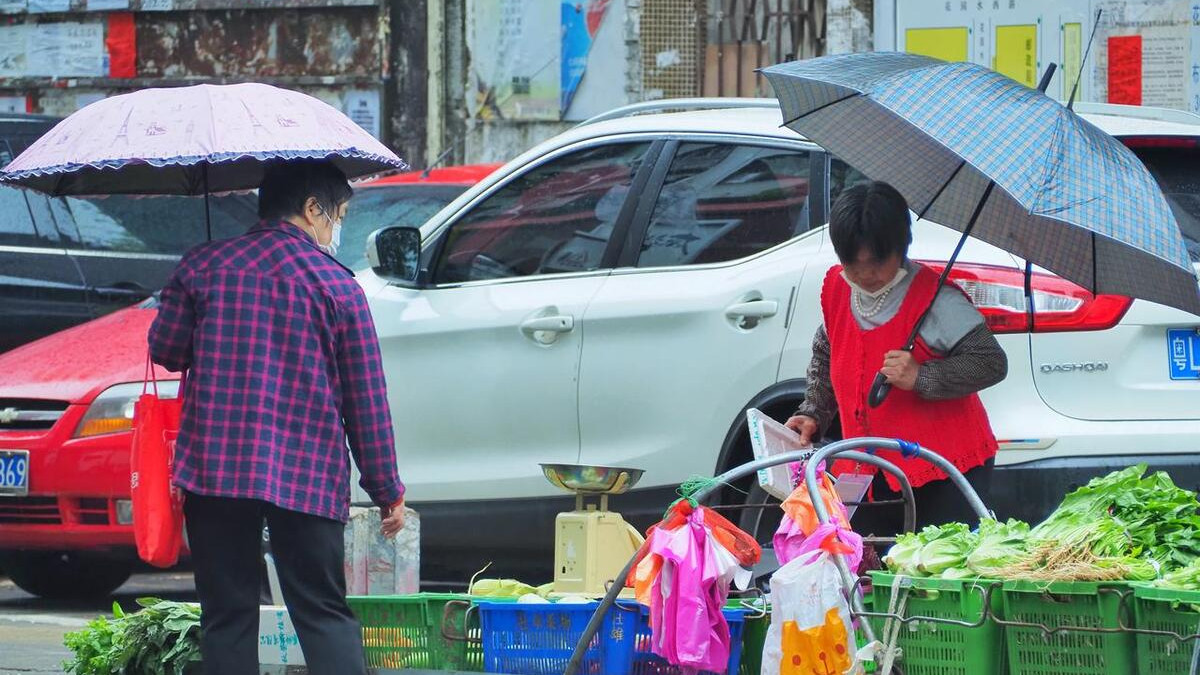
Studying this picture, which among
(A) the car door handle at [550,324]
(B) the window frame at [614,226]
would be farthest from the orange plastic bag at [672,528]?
(B) the window frame at [614,226]

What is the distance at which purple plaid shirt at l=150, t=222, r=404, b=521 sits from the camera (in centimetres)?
457

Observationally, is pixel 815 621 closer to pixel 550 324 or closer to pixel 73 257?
pixel 550 324

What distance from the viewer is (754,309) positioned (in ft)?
19.9

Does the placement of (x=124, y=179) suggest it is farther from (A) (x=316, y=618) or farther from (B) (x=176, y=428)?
(A) (x=316, y=618)

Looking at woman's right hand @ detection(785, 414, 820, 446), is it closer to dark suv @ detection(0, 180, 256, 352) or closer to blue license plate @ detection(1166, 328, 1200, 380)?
blue license plate @ detection(1166, 328, 1200, 380)

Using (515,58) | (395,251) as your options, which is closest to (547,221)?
(395,251)

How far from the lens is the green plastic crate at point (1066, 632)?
372 centimetres

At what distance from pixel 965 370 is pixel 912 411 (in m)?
0.23

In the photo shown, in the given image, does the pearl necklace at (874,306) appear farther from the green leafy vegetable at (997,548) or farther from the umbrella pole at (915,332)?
the green leafy vegetable at (997,548)

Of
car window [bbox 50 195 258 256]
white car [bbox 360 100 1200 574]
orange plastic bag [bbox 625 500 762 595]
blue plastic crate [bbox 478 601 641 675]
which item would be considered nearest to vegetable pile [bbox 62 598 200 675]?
blue plastic crate [bbox 478 601 641 675]

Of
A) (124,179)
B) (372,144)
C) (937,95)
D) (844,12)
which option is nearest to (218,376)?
(372,144)

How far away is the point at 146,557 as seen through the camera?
15.7ft

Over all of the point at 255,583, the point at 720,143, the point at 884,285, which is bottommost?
the point at 255,583

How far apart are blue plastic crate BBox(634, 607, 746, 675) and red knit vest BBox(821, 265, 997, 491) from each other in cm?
89
